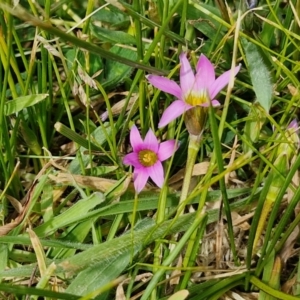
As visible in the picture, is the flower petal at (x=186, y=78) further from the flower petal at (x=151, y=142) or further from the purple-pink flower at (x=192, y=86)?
the flower petal at (x=151, y=142)

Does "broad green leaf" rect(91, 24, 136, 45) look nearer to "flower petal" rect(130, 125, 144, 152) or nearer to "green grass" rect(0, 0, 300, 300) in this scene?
"green grass" rect(0, 0, 300, 300)

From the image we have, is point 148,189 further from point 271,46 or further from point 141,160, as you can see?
point 271,46

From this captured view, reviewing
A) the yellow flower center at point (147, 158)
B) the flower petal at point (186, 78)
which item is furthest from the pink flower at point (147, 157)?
the flower petal at point (186, 78)

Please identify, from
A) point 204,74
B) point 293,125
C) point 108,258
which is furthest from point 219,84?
point 108,258

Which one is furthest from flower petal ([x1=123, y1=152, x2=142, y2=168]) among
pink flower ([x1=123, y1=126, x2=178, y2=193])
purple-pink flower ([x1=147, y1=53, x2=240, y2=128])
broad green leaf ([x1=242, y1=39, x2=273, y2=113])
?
broad green leaf ([x1=242, y1=39, x2=273, y2=113])

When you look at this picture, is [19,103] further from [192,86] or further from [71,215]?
[192,86]

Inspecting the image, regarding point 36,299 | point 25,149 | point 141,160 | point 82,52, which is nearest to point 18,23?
point 82,52
